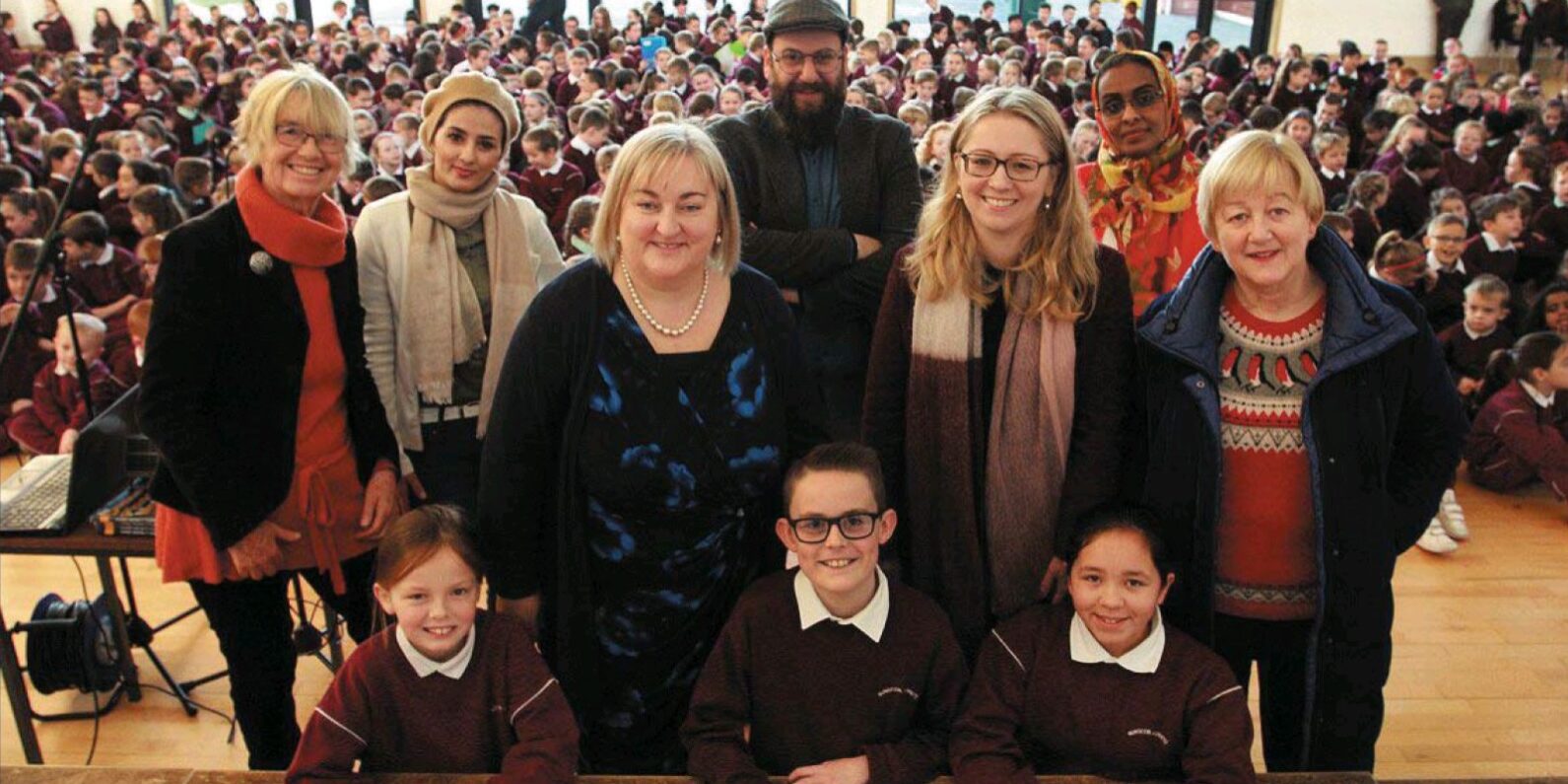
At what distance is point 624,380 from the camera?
1.77 metres

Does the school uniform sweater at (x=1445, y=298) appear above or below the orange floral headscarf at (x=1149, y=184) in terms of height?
below

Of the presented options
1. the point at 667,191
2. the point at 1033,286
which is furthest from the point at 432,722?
the point at 1033,286

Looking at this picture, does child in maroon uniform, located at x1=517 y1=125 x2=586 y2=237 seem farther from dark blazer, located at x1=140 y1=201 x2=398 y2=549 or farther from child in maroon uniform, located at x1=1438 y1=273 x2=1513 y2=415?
child in maroon uniform, located at x1=1438 y1=273 x2=1513 y2=415

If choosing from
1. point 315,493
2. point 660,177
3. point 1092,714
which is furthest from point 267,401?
point 1092,714

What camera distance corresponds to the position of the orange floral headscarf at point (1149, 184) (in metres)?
2.39

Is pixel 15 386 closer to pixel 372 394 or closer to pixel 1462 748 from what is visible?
pixel 372 394

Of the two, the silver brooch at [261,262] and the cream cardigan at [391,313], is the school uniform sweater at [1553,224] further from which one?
the silver brooch at [261,262]

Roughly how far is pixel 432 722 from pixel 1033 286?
45.9 inches

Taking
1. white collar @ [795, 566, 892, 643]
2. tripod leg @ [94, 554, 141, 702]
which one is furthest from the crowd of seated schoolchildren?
tripod leg @ [94, 554, 141, 702]

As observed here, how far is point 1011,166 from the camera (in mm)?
1752

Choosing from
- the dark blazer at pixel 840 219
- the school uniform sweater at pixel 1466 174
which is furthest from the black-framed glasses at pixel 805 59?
the school uniform sweater at pixel 1466 174

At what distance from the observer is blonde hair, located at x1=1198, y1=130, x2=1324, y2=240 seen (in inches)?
68.0

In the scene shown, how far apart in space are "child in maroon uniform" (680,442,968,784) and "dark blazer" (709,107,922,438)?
0.59m

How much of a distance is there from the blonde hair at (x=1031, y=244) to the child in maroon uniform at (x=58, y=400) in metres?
3.82
